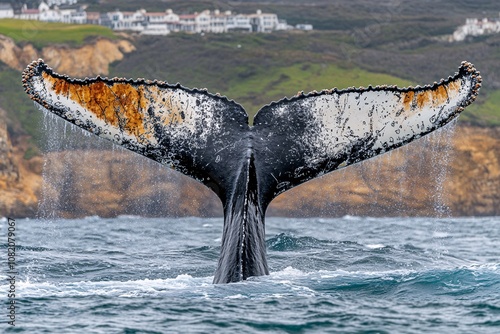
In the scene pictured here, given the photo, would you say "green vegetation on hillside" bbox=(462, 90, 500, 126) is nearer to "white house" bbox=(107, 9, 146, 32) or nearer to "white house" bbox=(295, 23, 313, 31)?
"white house" bbox=(295, 23, 313, 31)

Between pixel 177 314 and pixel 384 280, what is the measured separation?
9.87ft

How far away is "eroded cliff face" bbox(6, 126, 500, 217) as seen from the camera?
56.8 m

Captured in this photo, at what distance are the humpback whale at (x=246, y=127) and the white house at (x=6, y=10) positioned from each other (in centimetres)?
9195

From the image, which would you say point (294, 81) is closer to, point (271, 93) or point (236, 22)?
point (271, 93)

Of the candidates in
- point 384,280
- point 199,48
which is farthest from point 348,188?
point 384,280

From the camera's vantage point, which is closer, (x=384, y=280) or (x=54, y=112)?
(x=54, y=112)

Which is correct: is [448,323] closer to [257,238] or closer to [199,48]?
[257,238]

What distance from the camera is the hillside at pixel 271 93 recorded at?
57344 millimetres

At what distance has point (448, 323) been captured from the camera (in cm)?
950

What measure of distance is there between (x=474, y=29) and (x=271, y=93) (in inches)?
1076

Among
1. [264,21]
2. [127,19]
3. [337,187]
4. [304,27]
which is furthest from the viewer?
[304,27]

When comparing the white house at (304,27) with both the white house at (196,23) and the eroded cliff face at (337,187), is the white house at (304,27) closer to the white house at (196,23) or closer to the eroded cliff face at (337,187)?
the white house at (196,23)

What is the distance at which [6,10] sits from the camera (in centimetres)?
10006

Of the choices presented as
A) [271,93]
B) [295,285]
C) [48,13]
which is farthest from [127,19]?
[295,285]
